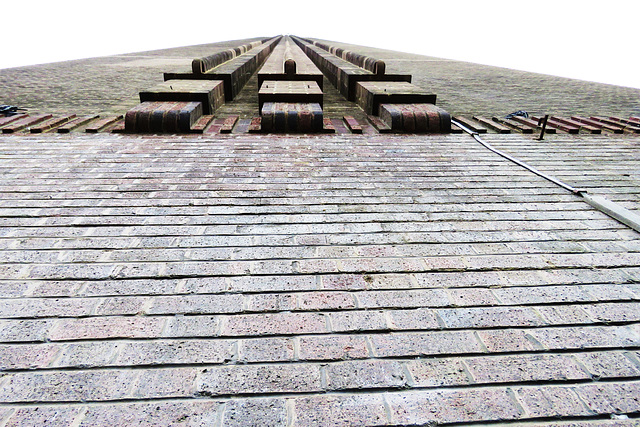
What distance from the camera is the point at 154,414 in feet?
4.37

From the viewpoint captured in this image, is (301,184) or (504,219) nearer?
(504,219)

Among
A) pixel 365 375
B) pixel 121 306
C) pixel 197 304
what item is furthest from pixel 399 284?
pixel 121 306

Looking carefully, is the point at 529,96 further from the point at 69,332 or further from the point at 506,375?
the point at 69,332

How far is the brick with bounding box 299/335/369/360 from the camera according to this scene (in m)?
1.58

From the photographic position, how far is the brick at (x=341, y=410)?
4.33 ft

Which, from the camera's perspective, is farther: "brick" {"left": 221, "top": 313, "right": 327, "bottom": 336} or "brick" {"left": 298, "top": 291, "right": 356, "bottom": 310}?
"brick" {"left": 298, "top": 291, "right": 356, "bottom": 310}

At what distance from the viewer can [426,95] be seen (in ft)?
18.8

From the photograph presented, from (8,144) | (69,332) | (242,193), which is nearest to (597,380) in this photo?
(69,332)

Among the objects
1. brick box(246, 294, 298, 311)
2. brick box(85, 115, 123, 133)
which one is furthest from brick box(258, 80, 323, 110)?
brick box(246, 294, 298, 311)

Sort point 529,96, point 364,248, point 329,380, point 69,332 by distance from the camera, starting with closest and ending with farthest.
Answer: point 329,380 → point 69,332 → point 364,248 → point 529,96

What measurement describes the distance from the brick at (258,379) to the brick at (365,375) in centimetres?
7

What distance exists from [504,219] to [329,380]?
193 cm

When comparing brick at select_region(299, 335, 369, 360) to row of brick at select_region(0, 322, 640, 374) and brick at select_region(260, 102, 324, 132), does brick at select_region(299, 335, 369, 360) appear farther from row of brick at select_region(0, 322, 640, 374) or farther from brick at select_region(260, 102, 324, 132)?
brick at select_region(260, 102, 324, 132)

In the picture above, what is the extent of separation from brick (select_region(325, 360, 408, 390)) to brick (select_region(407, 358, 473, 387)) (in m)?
0.06
